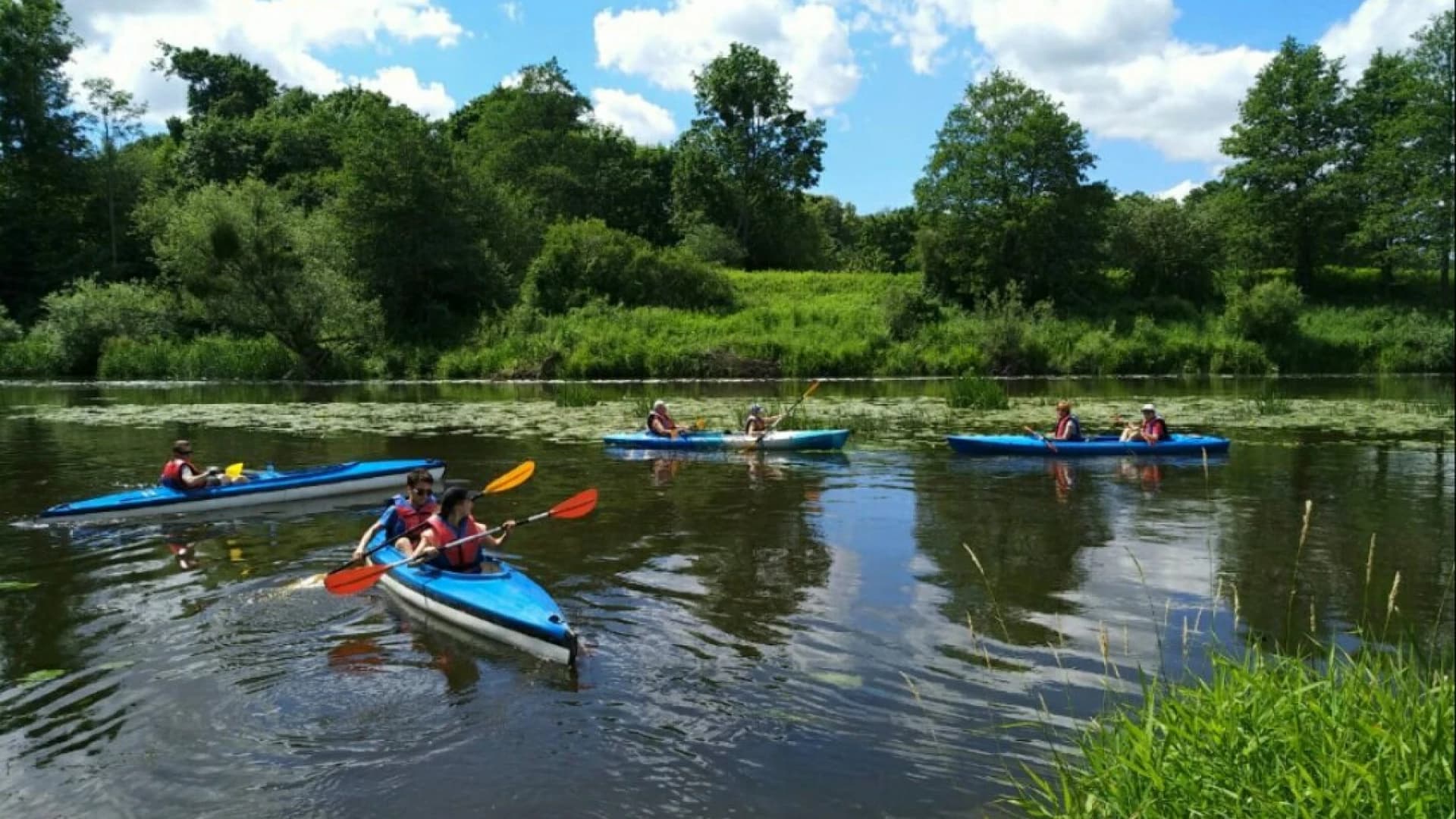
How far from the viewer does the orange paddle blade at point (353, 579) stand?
→ 7.55 m

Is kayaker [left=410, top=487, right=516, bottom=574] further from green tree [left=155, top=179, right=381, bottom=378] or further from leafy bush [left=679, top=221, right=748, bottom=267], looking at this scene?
leafy bush [left=679, top=221, right=748, bottom=267]

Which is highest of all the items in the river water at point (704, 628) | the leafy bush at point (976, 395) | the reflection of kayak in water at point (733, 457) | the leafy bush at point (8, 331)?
the leafy bush at point (8, 331)

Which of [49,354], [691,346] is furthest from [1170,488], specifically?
[49,354]

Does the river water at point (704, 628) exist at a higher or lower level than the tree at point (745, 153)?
lower

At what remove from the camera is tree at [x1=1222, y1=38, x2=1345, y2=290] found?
40906 millimetres

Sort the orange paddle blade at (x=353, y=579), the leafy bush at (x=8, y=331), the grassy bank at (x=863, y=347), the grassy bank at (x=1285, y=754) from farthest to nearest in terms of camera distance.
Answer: the leafy bush at (x=8, y=331) < the grassy bank at (x=863, y=347) < the orange paddle blade at (x=353, y=579) < the grassy bank at (x=1285, y=754)

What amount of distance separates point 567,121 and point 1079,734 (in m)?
55.6

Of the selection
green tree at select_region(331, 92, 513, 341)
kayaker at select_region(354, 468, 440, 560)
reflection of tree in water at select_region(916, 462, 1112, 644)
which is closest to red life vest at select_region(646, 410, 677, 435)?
reflection of tree in water at select_region(916, 462, 1112, 644)

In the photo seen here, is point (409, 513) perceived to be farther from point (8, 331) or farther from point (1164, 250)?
point (8, 331)

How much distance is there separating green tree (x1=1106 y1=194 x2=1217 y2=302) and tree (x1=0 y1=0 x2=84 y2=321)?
155 ft

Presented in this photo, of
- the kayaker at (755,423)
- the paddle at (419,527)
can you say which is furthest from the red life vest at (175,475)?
the kayaker at (755,423)

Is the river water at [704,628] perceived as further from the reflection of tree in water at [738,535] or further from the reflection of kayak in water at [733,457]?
the reflection of kayak in water at [733,457]

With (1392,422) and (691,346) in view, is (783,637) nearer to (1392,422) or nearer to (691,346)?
(1392,422)

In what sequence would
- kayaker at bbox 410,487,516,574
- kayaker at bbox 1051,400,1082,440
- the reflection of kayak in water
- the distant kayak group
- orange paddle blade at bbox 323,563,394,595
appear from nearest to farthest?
the distant kayak group < orange paddle blade at bbox 323,563,394,595 < kayaker at bbox 410,487,516,574 < kayaker at bbox 1051,400,1082,440 < the reflection of kayak in water
